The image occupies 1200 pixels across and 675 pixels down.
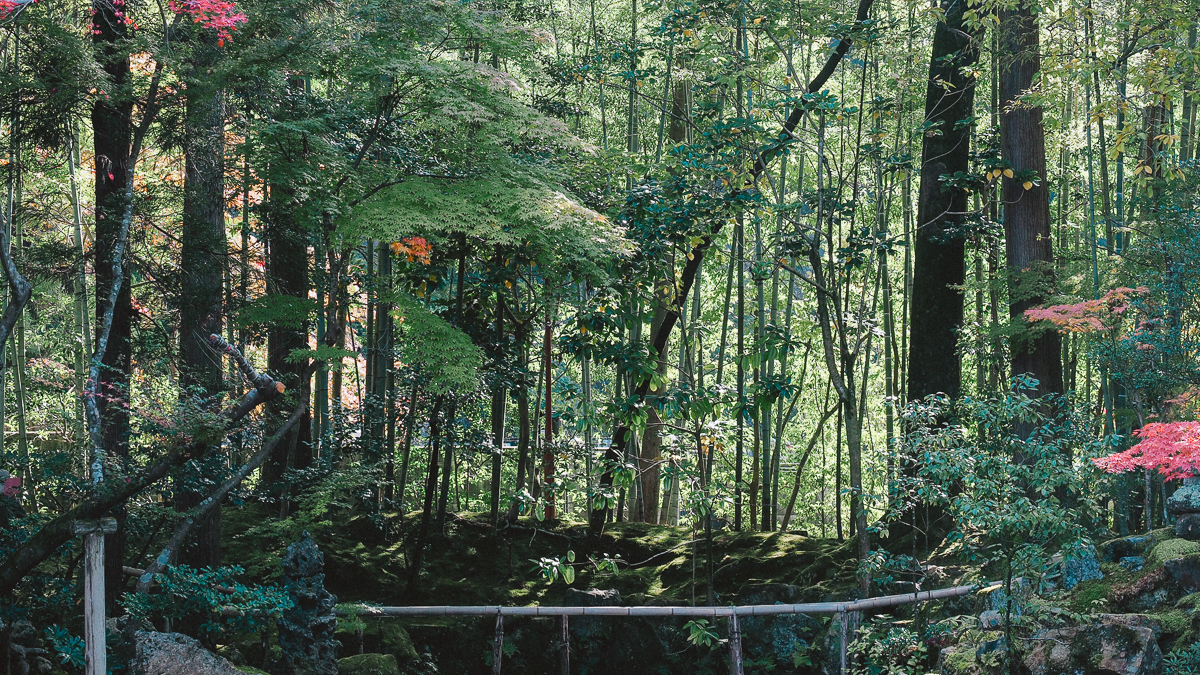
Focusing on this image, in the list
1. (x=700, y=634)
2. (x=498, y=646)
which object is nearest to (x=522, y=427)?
(x=498, y=646)

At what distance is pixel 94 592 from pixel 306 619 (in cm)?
133

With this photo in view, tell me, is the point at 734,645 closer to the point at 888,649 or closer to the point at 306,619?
the point at 888,649

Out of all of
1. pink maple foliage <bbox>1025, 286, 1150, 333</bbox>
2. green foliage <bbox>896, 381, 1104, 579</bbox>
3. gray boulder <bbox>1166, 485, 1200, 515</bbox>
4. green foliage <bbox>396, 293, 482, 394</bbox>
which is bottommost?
gray boulder <bbox>1166, 485, 1200, 515</bbox>

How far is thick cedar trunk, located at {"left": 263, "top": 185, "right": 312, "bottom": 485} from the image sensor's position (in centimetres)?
646

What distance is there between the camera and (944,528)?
7172mm

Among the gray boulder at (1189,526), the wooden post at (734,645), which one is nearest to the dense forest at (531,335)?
the gray boulder at (1189,526)

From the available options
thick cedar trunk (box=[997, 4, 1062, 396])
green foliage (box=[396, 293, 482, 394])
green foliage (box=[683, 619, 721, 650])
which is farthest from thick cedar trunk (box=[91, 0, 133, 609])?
thick cedar trunk (box=[997, 4, 1062, 396])

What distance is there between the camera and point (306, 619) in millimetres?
5121

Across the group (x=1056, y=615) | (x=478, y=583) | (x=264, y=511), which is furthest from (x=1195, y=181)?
(x=264, y=511)

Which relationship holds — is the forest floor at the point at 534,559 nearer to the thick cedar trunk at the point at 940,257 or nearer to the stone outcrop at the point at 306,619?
the thick cedar trunk at the point at 940,257

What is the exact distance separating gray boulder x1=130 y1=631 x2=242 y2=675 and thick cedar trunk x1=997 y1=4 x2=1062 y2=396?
5.50m

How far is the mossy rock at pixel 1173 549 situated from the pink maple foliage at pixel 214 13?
20.0ft

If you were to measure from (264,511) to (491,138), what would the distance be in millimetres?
4691

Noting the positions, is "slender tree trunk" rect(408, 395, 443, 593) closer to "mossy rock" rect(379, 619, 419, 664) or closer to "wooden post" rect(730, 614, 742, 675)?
"mossy rock" rect(379, 619, 419, 664)
